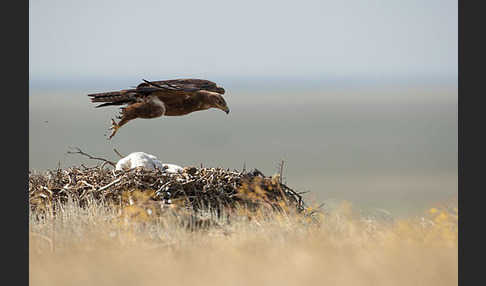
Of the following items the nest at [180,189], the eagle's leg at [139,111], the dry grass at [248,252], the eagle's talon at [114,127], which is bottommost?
the dry grass at [248,252]

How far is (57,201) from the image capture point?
7898 millimetres

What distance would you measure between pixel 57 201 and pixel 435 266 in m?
4.36

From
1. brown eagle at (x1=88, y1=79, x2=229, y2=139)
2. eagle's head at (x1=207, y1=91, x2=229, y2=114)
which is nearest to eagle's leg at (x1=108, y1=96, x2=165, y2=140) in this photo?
brown eagle at (x1=88, y1=79, x2=229, y2=139)

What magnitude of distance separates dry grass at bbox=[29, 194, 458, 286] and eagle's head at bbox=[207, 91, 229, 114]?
147cm

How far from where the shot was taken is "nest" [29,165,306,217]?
7.59 m

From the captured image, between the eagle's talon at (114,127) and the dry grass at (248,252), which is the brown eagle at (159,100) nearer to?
the eagle's talon at (114,127)

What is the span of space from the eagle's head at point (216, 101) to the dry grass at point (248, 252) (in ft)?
4.84

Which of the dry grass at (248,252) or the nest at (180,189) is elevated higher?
the nest at (180,189)

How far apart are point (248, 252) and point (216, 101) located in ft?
7.38

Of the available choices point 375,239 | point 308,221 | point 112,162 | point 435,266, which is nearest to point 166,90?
point 112,162

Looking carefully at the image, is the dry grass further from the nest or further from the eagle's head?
the eagle's head

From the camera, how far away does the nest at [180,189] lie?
7590 millimetres

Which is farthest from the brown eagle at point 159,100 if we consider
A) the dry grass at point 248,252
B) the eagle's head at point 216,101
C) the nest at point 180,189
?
the dry grass at point 248,252

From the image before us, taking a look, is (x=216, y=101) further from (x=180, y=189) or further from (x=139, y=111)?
(x=180, y=189)
